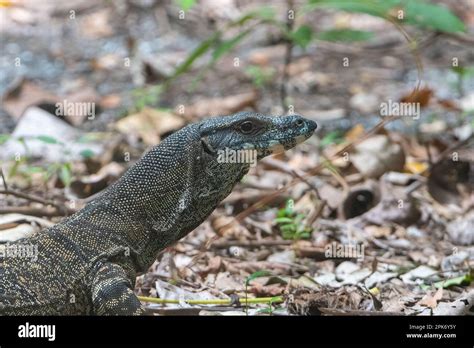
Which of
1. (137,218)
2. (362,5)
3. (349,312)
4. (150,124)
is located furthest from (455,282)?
(150,124)

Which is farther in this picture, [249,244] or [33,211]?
[249,244]

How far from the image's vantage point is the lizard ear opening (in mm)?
5367

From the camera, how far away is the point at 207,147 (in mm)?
5375

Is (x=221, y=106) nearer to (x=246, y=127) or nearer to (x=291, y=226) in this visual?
(x=291, y=226)

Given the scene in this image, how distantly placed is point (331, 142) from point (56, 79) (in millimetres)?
4526

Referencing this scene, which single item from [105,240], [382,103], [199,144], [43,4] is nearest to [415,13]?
[382,103]

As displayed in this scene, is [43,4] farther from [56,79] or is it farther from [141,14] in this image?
[56,79]

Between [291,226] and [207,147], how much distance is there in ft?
5.92

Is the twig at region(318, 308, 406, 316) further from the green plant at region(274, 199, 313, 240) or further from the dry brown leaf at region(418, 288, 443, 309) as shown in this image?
the green plant at region(274, 199, 313, 240)

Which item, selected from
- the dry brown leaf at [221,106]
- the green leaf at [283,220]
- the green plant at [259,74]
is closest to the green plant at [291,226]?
the green leaf at [283,220]

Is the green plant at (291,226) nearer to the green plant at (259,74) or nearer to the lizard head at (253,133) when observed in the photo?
the lizard head at (253,133)

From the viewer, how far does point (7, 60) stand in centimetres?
1234

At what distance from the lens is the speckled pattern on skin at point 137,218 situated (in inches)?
194

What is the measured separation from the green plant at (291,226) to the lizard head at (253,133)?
152 cm
